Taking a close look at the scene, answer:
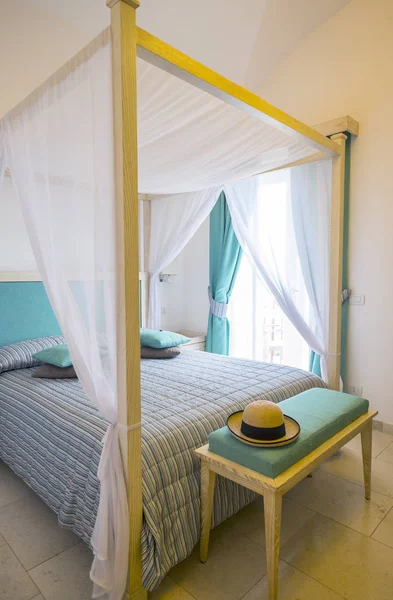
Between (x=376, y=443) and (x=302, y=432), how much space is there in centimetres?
156

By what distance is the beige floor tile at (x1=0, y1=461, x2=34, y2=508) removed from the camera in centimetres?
225

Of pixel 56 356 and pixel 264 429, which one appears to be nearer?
pixel 264 429

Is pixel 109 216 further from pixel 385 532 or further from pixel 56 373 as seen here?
pixel 385 532

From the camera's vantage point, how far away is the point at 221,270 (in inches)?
171

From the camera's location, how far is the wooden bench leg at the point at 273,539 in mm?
1463

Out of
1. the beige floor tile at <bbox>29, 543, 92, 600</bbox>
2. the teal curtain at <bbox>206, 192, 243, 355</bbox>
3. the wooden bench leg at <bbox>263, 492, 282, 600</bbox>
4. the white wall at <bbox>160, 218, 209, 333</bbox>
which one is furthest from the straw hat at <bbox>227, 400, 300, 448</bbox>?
the white wall at <bbox>160, 218, 209, 333</bbox>

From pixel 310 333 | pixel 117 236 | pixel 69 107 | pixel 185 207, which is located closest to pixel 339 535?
pixel 310 333

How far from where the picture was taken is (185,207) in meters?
3.83

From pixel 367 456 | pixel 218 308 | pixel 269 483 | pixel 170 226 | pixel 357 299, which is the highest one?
pixel 170 226

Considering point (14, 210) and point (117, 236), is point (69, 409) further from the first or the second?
point (14, 210)

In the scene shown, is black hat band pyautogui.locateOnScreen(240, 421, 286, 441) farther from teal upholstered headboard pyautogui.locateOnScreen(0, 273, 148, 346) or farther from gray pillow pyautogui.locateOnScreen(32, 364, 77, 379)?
teal upholstered headboard pyautogui.locateOnScreen(0, 273, 148, 346)

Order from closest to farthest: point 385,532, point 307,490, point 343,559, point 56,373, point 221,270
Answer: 1. point 343,559
2. point 385,532
3. point 307,490
4. point 56,373
5. point 221,270

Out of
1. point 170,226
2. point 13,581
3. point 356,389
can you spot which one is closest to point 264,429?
point 13,581

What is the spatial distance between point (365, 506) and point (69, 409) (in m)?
1.75
